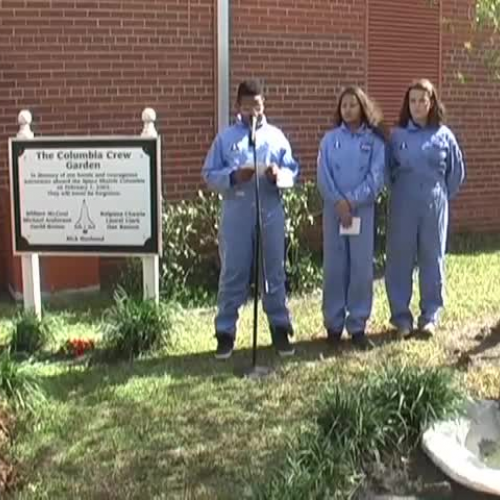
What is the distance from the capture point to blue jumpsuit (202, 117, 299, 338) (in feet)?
21.8

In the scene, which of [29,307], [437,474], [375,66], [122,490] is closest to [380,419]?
[437,474]

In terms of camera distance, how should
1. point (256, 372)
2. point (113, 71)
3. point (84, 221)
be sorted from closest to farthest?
point (256, 372) → point (84, 221) → point (113, 71)

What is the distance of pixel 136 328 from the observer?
23.4ft

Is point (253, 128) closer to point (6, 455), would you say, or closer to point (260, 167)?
point (260, 167)

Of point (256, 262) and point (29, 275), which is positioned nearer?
point (256, 262)

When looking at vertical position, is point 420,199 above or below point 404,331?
above

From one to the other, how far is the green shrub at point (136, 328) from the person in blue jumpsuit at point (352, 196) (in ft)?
3.73

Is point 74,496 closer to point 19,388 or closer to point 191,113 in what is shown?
→ point 19,388

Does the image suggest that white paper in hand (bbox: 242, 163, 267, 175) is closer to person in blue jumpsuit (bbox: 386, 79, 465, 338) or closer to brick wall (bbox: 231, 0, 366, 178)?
person in blue jumpsuit (bbox: 386, 79, 465, 338)

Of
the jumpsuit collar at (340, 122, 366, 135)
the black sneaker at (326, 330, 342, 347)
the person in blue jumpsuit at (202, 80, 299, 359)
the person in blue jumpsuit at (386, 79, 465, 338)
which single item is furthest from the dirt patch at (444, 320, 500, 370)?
the jumpsuit collar at (340, 122, 366, 135)

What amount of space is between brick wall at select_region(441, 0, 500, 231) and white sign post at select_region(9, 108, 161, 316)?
5989 millimetres

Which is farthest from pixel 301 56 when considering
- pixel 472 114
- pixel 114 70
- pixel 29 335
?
pixel 29 335

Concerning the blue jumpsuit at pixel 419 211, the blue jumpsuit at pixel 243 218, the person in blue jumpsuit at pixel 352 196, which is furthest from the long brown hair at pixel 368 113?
the blue jumpsuit at pixel 243 218

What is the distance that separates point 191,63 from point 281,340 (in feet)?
13.0
